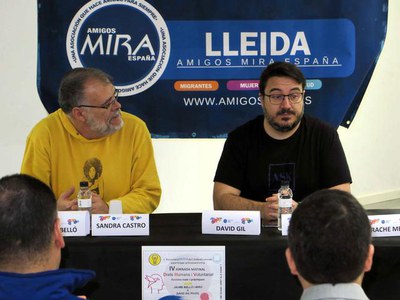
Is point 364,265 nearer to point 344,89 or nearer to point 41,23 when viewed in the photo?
point 344,89

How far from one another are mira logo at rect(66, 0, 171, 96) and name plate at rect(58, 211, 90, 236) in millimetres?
2133

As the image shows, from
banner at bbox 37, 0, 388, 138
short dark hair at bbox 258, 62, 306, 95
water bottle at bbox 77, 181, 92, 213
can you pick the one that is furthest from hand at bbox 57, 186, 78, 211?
banner at bbox 37, 0, 388, 138

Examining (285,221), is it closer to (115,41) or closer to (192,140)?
(192,140)

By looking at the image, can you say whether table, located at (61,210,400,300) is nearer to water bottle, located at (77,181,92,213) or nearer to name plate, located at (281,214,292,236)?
name plate, located at (281,214,292,236)

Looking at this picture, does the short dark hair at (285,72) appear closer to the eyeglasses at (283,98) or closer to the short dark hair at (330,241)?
the eyeglasses at (283,98)

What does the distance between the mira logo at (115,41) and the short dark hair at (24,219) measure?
2.80 m

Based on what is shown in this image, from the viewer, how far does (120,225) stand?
2.13 meters

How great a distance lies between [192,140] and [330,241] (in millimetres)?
3052

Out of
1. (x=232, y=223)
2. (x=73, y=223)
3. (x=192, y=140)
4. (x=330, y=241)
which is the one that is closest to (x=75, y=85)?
(x=73, y=223)

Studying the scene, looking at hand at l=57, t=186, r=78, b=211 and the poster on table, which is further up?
hand at l=57, t=186, r=78, b=211

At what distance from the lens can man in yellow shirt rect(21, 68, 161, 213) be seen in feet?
9.08

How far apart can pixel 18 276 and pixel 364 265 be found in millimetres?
704

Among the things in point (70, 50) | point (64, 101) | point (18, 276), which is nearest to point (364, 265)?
point (18, 276)

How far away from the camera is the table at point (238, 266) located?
6.49ft
